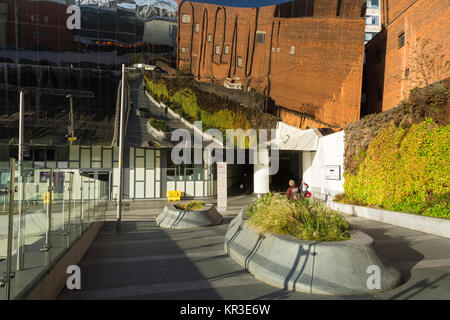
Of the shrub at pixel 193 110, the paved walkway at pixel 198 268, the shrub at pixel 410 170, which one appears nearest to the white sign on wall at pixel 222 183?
the paved walkway at pixel 198 268

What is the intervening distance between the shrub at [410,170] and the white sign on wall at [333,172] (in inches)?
172

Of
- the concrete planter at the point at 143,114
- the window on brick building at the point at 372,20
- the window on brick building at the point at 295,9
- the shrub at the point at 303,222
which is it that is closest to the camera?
the shrub at the point at 303,222

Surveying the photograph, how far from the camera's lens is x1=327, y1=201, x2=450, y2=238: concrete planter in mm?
10320

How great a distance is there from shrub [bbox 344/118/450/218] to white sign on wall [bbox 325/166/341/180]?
4367 millimetres

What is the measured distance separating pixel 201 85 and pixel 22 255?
96.1 feet

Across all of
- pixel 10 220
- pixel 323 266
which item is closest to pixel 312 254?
pixel 323 266

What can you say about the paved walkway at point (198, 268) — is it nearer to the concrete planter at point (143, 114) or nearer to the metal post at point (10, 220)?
the metal post at point (10, 220)

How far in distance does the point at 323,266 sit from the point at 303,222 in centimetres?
138

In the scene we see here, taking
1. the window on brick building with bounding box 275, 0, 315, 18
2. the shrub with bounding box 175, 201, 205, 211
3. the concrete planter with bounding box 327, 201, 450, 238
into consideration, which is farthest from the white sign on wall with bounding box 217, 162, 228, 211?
the window on brick building with bounding box 275, 0, 315, 18

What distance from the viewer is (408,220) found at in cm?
1205

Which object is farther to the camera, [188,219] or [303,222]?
[188,219]

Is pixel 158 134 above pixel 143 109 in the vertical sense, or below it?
below

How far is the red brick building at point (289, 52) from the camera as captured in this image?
3103 cm

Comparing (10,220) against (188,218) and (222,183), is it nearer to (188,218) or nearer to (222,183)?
(188,218)
